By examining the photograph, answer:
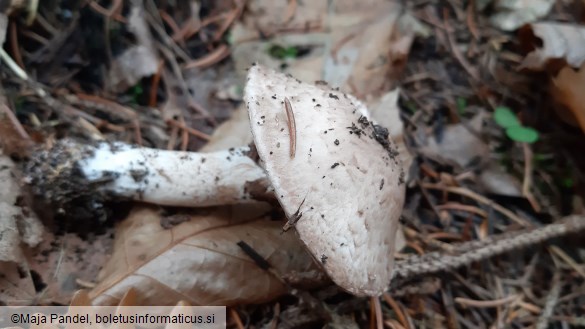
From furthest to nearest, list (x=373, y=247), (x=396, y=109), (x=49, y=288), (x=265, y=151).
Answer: (x=396, y=109), (x=49, y=288), (x=373, y=247), (x=265, y=151)

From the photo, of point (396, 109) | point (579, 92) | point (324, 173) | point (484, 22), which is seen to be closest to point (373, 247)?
point (324, 173)

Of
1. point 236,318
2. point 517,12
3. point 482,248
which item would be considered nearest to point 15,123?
point 236,318

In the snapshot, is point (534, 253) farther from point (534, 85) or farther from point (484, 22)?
point (484, 22)

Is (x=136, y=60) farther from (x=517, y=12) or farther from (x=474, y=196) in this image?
(x=517, y=12)

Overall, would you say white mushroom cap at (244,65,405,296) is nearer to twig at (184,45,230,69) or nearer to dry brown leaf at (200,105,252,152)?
dry brown leaf at (200,105,252,152)

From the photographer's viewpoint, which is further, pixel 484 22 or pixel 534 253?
pixel 484 22

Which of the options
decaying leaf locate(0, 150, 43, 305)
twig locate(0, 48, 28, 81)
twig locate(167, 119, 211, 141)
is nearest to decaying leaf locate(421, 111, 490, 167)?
twig locate(167, 119, 211, 141)

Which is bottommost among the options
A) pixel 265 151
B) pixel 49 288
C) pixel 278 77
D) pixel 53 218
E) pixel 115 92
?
pixel 49 288
